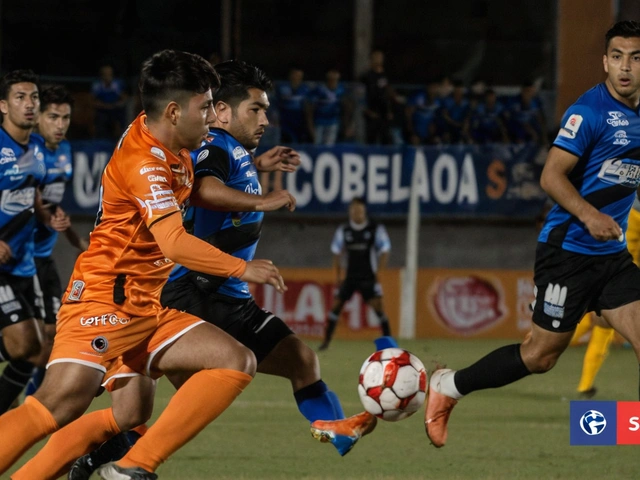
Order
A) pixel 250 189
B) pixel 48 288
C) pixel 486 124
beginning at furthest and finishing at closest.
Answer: pixel 486 124 < pixel 48 288 < pixel 250 189

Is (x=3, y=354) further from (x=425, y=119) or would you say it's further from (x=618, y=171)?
(x=425, y=119)

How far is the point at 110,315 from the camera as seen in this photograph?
4.31 m

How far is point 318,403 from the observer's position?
518cm

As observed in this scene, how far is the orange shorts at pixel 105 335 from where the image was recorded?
424 cm

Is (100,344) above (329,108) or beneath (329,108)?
above

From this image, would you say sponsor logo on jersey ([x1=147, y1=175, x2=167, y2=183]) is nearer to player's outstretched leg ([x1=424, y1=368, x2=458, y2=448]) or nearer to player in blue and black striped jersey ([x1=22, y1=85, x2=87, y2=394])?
player's outstretched leg ([x1=424, y1=368, x2=458, y2=448])

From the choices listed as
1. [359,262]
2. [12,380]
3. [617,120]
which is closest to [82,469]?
[12,380]

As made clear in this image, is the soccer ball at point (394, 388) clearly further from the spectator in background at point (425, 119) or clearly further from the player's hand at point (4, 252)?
the spectator in background at point (425, 119)

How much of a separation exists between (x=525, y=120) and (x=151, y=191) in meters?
13.5

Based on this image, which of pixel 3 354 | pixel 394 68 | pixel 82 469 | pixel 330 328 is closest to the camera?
pixel 82 469

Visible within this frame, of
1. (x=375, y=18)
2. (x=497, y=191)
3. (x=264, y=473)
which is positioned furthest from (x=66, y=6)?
(x=264, y=473)

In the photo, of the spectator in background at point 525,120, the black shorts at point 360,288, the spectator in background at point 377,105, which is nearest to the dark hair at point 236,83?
the black shorts at point 360,288

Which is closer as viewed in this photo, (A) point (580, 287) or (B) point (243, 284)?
(B) point (243, 284)

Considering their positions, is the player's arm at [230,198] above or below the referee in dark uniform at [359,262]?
above
